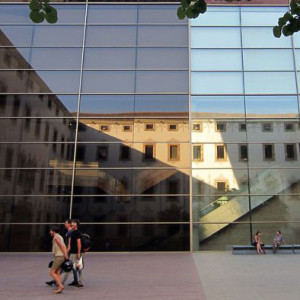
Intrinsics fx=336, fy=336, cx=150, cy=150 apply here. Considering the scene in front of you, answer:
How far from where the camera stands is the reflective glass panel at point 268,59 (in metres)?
21.1

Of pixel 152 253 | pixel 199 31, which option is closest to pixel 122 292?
pixel 152 253

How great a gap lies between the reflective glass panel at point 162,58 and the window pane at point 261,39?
4.15m

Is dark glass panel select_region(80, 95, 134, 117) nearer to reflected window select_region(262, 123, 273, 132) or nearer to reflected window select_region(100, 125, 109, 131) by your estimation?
reflected window select_region(100, 125, 109, 131)

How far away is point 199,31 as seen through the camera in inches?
863

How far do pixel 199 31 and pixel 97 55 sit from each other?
268 inches

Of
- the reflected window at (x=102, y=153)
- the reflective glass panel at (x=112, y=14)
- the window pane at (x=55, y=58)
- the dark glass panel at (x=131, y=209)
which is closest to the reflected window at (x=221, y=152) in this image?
the dark glass panel at (x=131, y=209)

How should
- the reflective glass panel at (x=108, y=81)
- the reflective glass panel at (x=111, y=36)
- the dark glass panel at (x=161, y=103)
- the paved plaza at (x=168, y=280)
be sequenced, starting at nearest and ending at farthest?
the paved plaza at (x=168, y=280) < the dark glass panel at (x=161, y=103) < the reflective glass panel at (x=108, y=81) < the reflective glass panel at (x=111, y=36)

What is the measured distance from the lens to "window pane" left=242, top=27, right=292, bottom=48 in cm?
2153

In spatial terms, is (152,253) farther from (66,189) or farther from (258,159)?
(258,159)

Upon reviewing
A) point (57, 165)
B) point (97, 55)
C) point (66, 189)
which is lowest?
point (66, 189)

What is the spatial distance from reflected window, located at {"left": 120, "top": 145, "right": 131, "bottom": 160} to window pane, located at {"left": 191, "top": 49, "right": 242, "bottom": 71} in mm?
6554

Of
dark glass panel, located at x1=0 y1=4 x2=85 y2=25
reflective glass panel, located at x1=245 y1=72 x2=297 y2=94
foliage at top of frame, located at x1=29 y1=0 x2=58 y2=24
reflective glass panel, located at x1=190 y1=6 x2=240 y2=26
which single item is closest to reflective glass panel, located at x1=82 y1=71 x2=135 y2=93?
dark glass panel, located at x1=0 y1=4 x2=85 y2=25

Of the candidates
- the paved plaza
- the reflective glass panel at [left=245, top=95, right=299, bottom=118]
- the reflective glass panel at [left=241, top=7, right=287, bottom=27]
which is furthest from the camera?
the reflective glass panel at [left=241, top=7, right=287, bottom=27]

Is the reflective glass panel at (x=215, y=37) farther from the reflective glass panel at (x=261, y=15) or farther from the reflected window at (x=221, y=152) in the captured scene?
the reflected window at (x=221, y=152)
